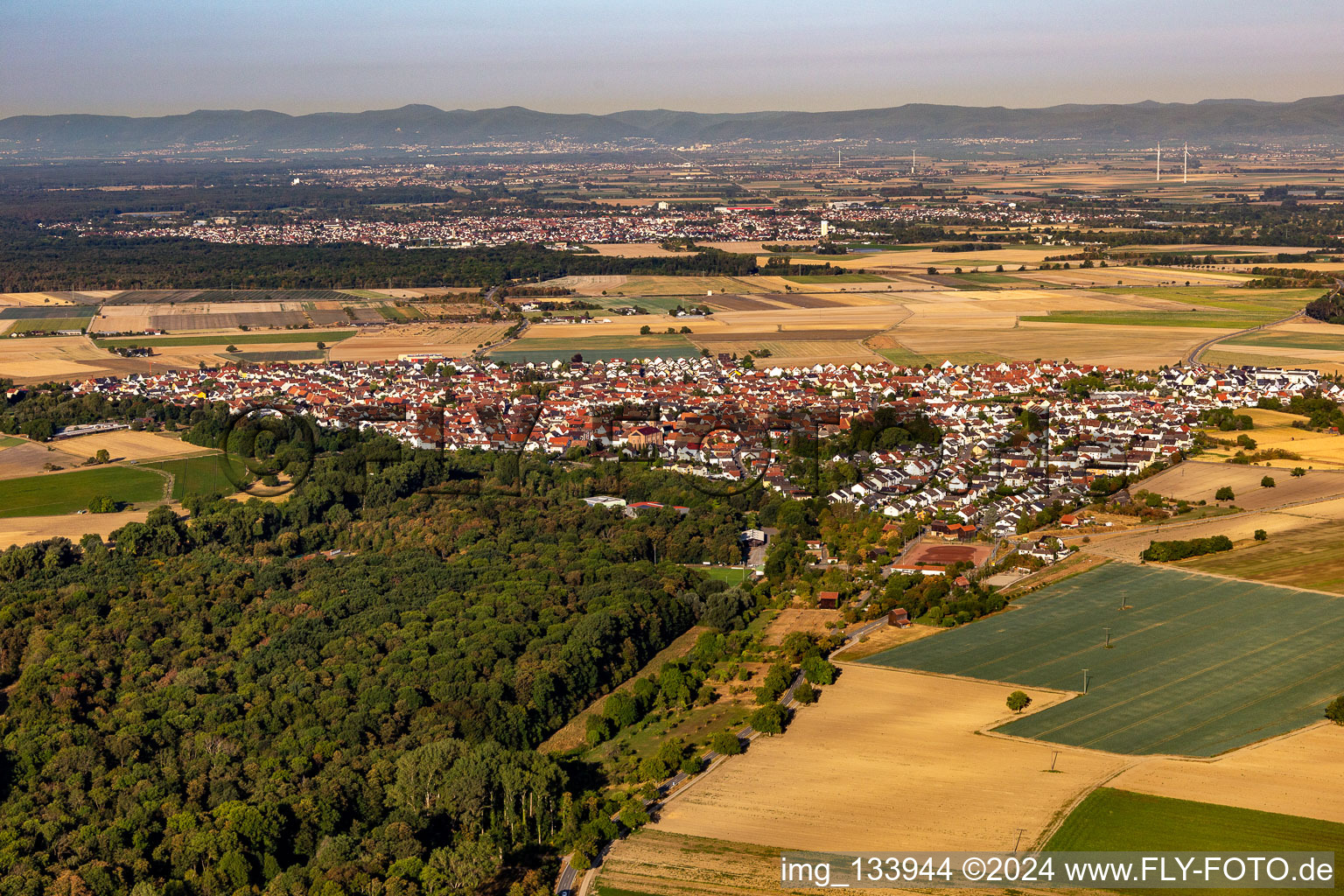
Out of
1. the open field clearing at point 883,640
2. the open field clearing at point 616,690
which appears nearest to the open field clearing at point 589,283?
the open field clearing at point 616,690

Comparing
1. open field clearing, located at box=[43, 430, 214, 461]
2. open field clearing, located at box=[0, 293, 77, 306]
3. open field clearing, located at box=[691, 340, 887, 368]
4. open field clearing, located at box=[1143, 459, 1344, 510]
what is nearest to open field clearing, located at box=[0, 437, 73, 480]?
open field clearing, located at box=[43, 430, 214, 461]

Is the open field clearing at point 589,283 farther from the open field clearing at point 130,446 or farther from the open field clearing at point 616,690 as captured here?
the open field clearing at point 616,690

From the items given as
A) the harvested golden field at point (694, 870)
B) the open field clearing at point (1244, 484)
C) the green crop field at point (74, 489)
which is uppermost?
the green crop field at point (74, 489)

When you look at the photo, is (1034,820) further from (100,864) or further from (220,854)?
(100,864)

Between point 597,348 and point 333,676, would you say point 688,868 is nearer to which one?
point 333,676

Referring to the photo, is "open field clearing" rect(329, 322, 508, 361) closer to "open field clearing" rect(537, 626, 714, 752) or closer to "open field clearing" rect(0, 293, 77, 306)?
"open field clearing" rect(0, 293, 77, 306)

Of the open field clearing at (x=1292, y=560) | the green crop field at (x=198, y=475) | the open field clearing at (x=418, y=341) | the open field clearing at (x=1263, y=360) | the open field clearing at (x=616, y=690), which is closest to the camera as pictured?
the open field clearing at (x=616, y=690)
